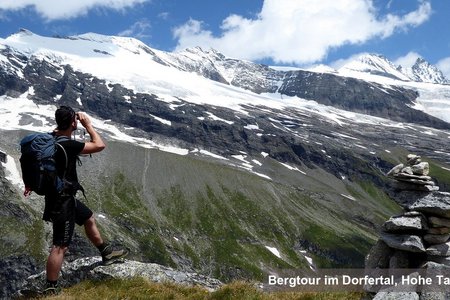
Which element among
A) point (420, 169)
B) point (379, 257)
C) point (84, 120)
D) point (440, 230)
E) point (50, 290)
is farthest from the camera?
point (420, 169)

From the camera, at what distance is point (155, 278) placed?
16703 mm

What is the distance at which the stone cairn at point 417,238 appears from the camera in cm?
1372

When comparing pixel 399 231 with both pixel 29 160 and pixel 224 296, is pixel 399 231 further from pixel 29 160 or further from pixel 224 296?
pixel 29 160

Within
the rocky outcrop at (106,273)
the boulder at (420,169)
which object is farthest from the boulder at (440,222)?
the rocky outcrop at (106,273)

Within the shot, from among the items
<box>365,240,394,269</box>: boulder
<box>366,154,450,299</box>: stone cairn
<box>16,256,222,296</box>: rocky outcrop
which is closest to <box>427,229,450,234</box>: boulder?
<box>366,154,450,299</box>: stone cairn

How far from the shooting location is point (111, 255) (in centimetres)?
1636

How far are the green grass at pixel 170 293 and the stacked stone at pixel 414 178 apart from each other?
480 cm

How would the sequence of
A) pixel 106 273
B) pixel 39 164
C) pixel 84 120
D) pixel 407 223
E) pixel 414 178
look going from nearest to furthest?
pixel 39 164 < pixel 84 120 < pixel 407 223 < pixel 106 273 < pixel 414 178

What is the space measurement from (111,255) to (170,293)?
2806 millimetres

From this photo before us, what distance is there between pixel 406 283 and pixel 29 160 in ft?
36.9

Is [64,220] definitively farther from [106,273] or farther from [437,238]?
[437,238]

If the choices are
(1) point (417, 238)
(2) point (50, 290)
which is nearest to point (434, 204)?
(1) point (417, 238)

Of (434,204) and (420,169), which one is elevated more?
(420,169)

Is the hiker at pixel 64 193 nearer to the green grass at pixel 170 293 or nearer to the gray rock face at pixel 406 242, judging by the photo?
the green grass at pixel 170 293
